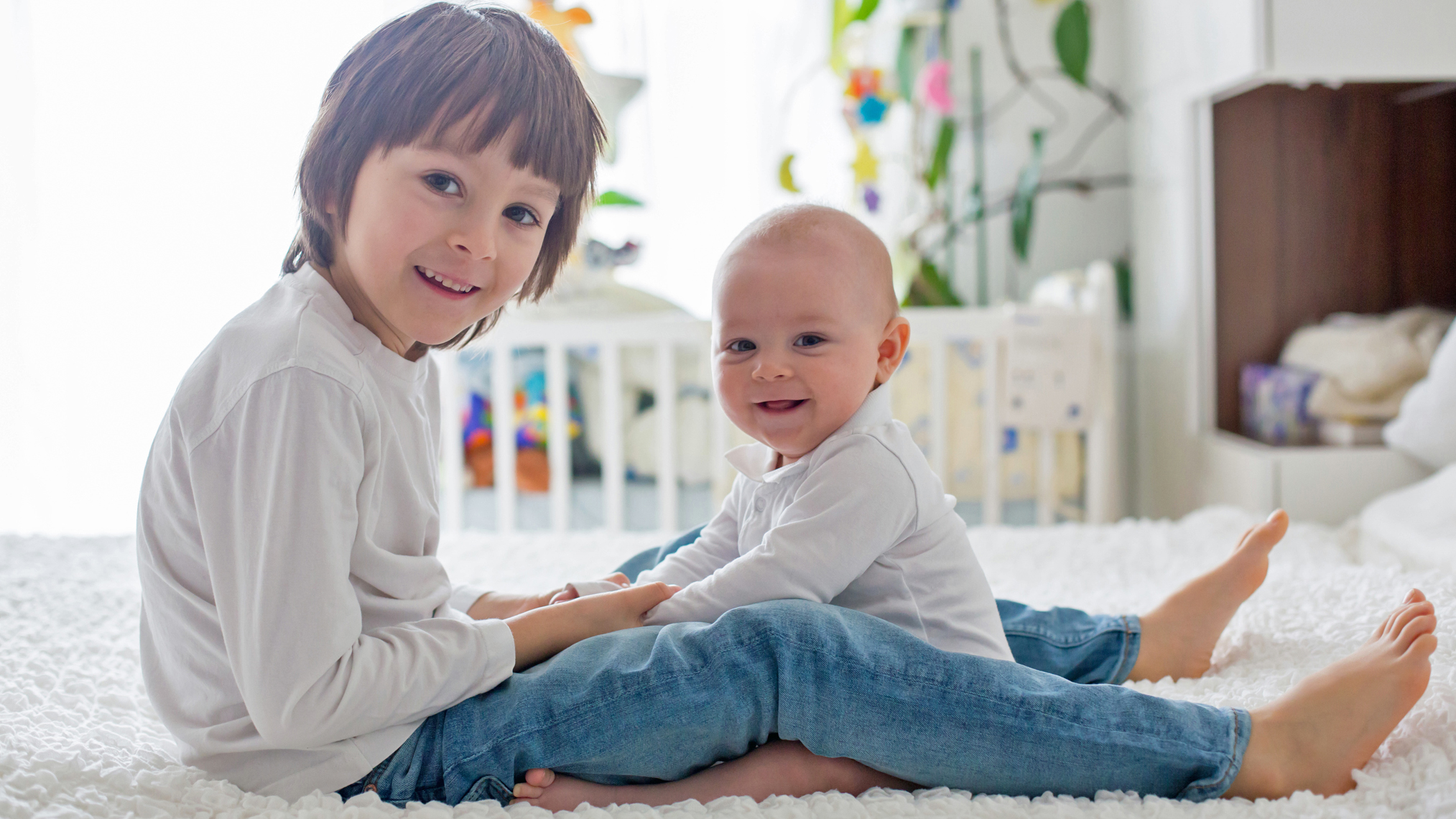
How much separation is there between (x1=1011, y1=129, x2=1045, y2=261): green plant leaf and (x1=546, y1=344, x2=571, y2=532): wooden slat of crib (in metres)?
1.18

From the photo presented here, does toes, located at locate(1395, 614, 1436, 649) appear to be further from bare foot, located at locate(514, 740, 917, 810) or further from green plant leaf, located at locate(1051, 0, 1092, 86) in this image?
green plant leaf, located at locate(1051, 0, 1092, 86)

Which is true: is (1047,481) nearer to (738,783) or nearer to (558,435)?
(558,435)

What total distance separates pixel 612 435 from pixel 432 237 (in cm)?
127

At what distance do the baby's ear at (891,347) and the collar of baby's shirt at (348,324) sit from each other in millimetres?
409

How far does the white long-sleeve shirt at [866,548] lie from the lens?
2.65 feet

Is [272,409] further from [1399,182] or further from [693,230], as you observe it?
[1399,182]

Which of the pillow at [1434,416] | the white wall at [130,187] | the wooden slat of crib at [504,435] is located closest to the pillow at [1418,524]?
the pillow at [1434,416]

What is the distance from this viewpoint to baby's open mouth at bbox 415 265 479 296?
75cm

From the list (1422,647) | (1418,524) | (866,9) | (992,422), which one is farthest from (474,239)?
(866,9)

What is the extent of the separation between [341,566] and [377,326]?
8.2 inches

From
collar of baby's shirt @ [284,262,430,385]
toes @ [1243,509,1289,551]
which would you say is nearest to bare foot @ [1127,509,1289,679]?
toes @ [1243,509,1289,551]

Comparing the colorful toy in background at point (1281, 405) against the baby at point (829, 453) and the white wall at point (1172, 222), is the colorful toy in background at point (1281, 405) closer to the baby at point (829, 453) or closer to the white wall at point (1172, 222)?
the white wall at point (1172, 222)

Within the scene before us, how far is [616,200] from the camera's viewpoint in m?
2.23

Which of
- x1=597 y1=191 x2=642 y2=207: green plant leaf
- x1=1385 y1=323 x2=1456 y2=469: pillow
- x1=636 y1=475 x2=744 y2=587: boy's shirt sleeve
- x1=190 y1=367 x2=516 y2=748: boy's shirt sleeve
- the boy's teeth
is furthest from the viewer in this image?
x1=597 y1=191 x2=642 y2=207: green plant leaf
